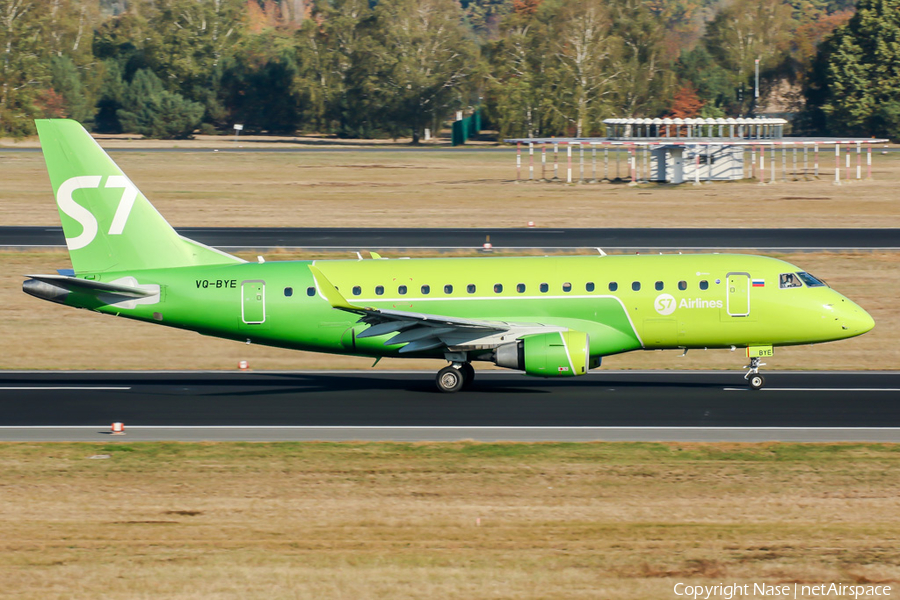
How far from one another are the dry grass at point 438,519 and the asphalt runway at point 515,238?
30194mm

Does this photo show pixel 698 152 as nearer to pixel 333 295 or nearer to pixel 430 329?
pixel 430 329

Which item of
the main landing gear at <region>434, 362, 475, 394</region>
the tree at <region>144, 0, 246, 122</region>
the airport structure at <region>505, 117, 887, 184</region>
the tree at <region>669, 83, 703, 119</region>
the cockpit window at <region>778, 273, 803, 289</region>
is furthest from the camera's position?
the tree at <region>144, 0, 246, 122</region>

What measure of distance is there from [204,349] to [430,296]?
11614mm

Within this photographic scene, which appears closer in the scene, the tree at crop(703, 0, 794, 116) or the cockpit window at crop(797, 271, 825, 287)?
the cockpit window at crop(797, 271, 825, 287)

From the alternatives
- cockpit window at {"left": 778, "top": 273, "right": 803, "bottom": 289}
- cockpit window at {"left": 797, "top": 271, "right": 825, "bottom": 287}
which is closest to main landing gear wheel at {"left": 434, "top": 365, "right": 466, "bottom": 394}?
cockpit window at {"left": 778, "top": 273, "right": 803, "bottom": 289}

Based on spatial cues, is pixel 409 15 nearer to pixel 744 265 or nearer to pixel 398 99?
pixel 398 99

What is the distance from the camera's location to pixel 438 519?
19328 mm

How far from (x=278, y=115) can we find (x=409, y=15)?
1080 inches

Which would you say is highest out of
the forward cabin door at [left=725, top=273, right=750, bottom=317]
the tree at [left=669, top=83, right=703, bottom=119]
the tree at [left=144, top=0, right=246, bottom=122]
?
the tree at [left=144, top=0, right=246, bottom=122]

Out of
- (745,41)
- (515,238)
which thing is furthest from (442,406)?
(745,41)

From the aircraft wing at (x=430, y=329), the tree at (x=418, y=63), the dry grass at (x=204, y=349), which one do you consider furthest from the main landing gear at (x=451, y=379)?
the tree at (x=418, y=63)

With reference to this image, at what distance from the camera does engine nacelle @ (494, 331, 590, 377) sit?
28734mm

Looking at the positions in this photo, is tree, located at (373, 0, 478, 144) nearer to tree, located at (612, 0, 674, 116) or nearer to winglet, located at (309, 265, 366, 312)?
tree, located at (612, 0, 674, 116)

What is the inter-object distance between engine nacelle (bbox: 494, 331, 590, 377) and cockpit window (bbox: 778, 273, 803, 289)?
19.1ft
